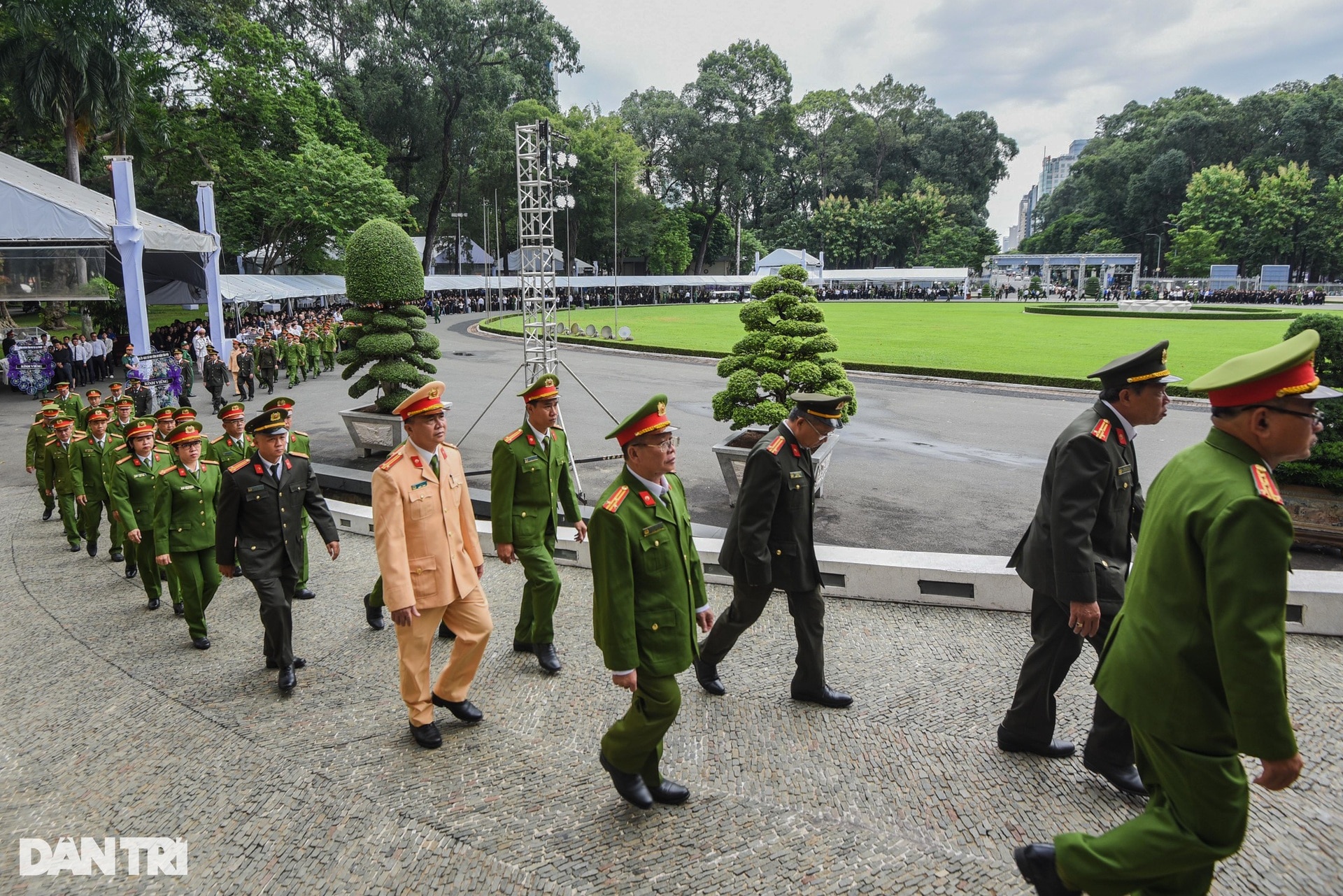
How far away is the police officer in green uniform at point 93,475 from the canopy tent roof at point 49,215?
12674 millimetres

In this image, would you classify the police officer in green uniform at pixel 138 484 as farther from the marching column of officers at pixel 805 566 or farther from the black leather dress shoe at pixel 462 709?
the black leather dress shoe at pixel 462 709

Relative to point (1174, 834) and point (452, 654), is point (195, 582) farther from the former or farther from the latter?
point (1174, 834)

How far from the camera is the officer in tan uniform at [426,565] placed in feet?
13.6

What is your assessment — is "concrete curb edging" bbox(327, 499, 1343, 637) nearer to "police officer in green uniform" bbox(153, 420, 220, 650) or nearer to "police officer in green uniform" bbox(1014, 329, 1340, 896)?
"police officer in green uniform" bbox(1014, 329, 1340, 896)

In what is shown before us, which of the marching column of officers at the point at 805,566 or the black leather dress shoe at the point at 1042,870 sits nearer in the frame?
the marching column of officers at the point at 805,566

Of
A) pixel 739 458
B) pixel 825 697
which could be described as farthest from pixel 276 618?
pixel 739 458

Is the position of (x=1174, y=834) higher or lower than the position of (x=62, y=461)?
lower

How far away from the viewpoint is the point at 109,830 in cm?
370

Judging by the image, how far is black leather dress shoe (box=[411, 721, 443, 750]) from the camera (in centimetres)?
428

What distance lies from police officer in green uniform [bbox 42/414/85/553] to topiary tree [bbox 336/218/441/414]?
3.66 metres

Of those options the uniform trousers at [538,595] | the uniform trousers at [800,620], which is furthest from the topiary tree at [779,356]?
the uniform trousers at [800,620]

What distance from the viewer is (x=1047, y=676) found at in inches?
158

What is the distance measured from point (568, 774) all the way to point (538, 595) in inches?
53.4

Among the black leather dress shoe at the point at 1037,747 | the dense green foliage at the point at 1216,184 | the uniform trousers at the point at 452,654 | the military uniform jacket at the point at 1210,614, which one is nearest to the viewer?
the military uniform jacket at the point at 1210,614
